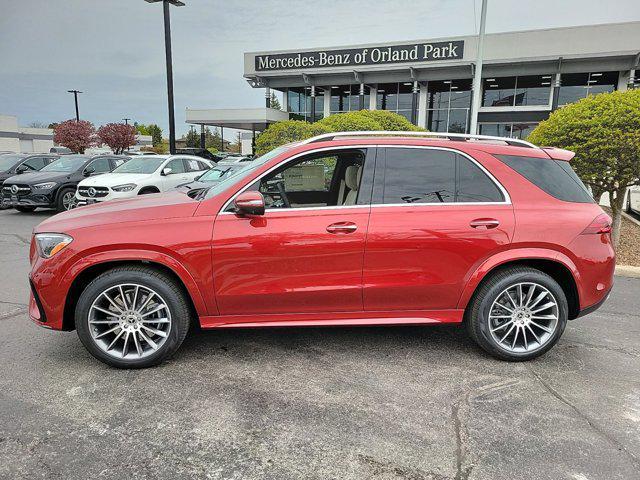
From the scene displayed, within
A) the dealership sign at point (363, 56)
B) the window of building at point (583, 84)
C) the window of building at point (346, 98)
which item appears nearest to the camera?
the window of building at point (583, 84)

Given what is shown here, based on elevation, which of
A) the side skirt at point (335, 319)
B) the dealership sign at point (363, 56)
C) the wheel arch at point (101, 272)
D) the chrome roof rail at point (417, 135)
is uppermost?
the dealership sign at point (363, 56)

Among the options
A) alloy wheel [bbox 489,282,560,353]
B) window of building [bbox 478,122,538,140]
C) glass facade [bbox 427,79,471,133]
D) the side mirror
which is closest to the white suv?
the side mirror

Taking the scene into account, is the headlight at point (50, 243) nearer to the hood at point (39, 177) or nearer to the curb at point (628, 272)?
the curb at point (628, 272)

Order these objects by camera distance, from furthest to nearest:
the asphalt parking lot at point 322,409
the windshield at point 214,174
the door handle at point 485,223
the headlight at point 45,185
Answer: the windshield at point 214,174
the headlight at point 45,185
the door handle at point 485,223
the asphalt parking lot at point 322,409

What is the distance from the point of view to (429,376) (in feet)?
11.7

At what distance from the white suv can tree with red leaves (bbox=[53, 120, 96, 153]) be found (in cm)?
3630

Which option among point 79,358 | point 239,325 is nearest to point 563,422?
point 239,325

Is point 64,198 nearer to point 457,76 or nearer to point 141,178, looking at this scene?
point 141,178

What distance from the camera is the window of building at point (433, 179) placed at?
3.72m

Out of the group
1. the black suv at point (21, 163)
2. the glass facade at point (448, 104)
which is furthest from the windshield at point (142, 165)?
the glass facade at point (448, 104)

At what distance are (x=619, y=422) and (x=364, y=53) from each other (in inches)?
1274

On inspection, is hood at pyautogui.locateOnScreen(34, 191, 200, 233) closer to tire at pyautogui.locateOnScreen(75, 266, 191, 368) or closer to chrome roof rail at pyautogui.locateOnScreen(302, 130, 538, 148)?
tire at pyautogui.locateOnScreen(75, 266, 191, 368)

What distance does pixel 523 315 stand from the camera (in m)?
3.81

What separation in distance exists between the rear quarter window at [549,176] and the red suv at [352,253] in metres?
0.01
